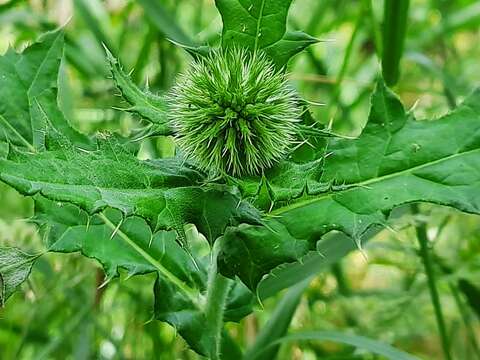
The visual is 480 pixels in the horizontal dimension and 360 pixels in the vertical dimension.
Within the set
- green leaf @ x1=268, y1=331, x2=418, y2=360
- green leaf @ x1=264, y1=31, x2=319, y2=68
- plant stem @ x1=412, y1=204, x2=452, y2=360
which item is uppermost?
green leaf @ x1=264, y1=31, x2=319, y2=68

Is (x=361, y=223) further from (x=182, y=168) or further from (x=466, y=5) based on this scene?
(x=466, y=5)

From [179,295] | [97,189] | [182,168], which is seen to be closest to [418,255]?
[179,295]

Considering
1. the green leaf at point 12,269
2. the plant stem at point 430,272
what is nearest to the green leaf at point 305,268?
the plant stem at point 430,272

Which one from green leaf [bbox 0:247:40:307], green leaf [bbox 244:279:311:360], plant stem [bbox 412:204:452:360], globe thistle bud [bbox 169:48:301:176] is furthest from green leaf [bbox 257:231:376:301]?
green leaf [bbox 0:247:40:307]

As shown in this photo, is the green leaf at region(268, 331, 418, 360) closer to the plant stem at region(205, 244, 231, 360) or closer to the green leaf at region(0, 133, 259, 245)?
the plant stem at region(205, 244, 231, 360)

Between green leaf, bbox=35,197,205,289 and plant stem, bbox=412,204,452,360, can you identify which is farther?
plant stem, bbox=412,204,452,360

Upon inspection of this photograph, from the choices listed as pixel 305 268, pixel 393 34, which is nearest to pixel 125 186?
pixel 305 268

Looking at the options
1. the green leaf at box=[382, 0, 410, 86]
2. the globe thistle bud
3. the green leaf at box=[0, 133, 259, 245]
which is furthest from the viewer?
the green leaf at box=[382, 0, 410, 86]

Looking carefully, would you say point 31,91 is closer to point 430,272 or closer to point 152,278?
point 152,278
